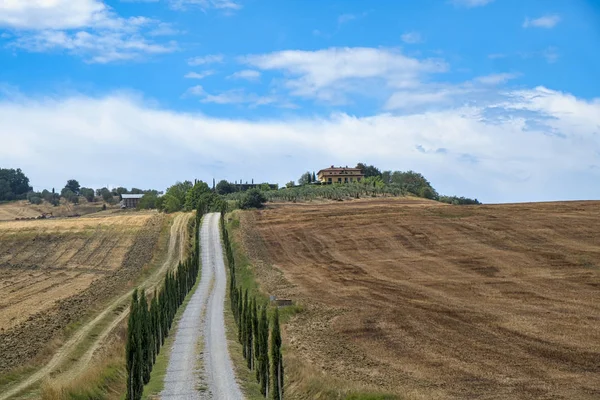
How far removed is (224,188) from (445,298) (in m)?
145

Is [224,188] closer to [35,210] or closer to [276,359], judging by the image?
[35,210]

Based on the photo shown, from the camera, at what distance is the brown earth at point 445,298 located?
23141 millimetres

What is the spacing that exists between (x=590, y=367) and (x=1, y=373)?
22346 mm

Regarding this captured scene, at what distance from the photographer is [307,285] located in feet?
167

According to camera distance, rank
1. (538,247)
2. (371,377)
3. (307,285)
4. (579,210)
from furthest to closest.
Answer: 1. (579,210)
2. (538,247)
3. (307,285)
4. (371,377)

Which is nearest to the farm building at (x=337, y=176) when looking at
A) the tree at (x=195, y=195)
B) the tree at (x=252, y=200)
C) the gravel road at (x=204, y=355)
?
the tree at (x=195, y=195)

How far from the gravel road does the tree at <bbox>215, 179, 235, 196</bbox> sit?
121186 millimetres

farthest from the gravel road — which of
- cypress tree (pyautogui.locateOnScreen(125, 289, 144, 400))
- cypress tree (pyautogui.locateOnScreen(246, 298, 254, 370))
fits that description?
cypress tree (pyautogui.locateOnScreen(125, 289, 144, 400))

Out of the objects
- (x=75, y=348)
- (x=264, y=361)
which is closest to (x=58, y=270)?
(x=75, y=348)

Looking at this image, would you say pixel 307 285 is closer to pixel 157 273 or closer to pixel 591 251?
pixel 157 273

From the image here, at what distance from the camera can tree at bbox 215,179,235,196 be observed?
7134 inches

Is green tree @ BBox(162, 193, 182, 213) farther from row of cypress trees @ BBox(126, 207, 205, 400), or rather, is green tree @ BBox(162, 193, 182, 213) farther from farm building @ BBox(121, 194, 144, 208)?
row of cypress trees @ BBox(126, 207, 205, 400)

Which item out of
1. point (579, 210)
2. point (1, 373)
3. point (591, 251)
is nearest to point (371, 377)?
point (1, 373)

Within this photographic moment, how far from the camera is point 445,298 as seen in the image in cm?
4172
